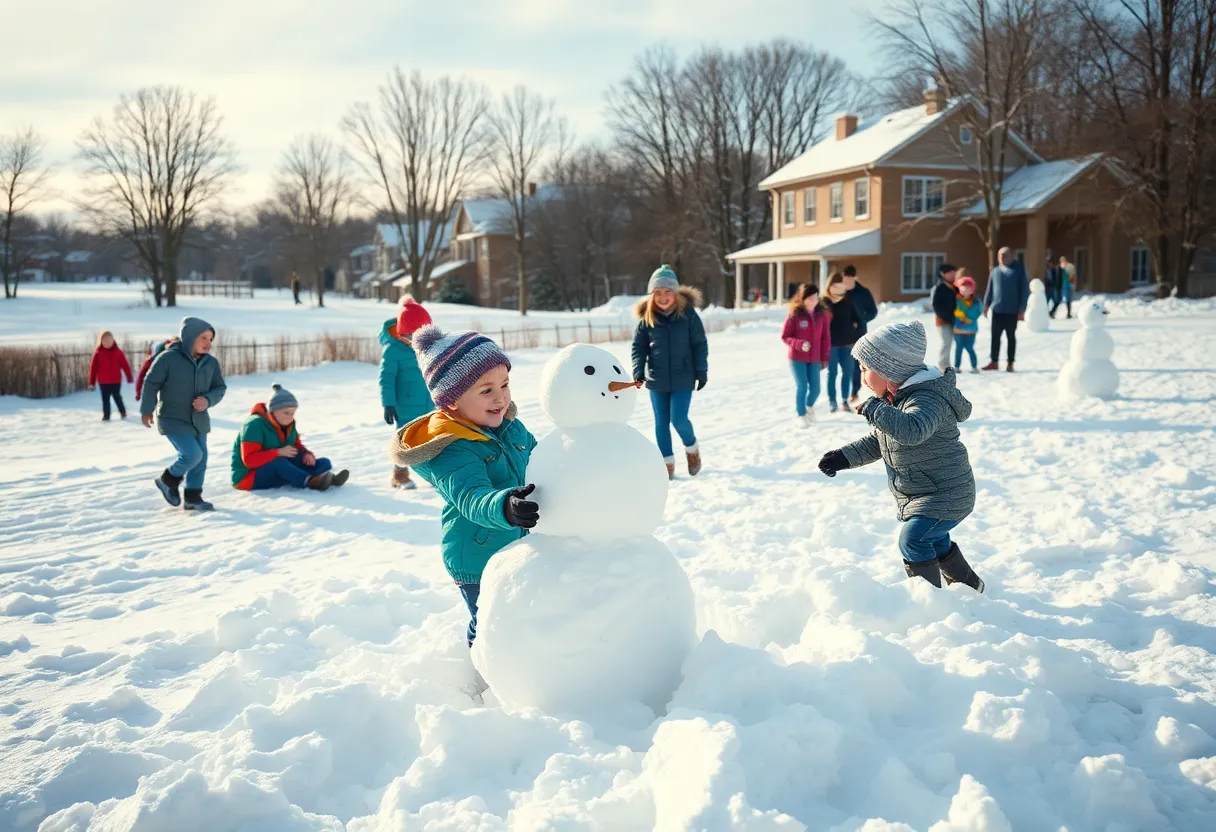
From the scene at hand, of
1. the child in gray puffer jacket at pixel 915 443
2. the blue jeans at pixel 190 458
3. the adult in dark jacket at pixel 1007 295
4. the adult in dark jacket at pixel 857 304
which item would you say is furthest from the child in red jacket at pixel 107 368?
the adult in dark jacket at pixel 1007 295

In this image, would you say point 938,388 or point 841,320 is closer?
point 938,388

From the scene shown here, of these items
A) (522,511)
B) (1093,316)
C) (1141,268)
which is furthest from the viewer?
(1141,268)

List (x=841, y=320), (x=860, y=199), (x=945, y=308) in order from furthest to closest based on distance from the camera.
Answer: (x=860, y=199)
(x=945, y=308)
(x=841, y=320)

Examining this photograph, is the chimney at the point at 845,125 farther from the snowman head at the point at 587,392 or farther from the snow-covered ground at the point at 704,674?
the snowman head at the point at 587,392

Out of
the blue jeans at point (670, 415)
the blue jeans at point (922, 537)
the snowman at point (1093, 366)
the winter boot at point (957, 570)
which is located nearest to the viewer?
the blue jeans at point (922, 537)

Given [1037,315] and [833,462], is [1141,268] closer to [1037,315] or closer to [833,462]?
[1037,315]

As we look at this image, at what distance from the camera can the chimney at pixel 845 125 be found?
3870cm

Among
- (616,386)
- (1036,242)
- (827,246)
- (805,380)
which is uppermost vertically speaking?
(827,246)

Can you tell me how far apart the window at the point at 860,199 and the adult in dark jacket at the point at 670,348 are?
96.8ft

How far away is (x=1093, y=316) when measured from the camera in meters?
9.89

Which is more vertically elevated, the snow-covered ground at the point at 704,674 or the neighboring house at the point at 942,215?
the neighboring house at the point at 942,215

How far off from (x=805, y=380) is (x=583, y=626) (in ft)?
24.1

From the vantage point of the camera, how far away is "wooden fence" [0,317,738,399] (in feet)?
54.1

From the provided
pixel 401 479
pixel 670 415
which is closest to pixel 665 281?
pixel 670 415
